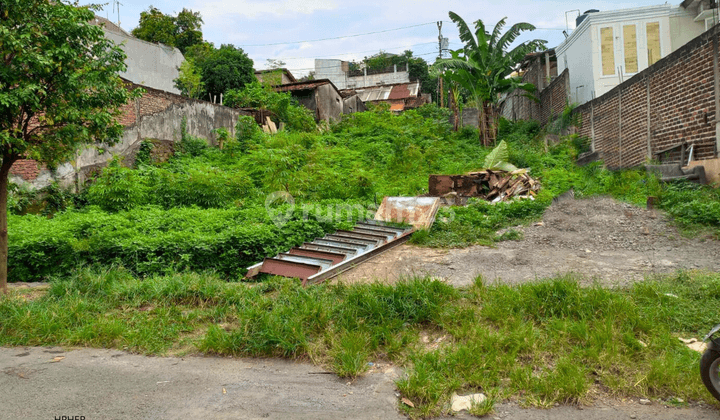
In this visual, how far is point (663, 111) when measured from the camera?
33.6ft

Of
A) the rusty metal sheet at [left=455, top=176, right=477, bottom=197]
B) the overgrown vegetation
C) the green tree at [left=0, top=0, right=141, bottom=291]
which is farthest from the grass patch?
the rusty metal sheet at [left=455, top=176, right=477, bottom=197]

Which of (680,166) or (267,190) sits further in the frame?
(267,190)

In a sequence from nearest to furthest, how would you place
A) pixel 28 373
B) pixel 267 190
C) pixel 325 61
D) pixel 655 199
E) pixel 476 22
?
1. pixel 28 373
2. pixel 655 199
3. pixel 267 190
4. pixel 476 22
5. pixel 325 61

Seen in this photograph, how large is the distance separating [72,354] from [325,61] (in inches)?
1618

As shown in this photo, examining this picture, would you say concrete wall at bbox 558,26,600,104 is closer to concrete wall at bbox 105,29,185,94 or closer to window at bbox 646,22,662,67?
window at bbox 646,22,662,67

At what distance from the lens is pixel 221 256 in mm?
6734

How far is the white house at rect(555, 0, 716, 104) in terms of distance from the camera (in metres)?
15.5

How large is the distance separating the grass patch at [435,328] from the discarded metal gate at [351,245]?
84cm

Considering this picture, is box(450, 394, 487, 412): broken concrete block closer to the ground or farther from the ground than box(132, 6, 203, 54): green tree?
closer to the ground

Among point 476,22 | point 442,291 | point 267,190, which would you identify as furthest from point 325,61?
point 442,291

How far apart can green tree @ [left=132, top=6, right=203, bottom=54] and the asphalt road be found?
88.1 feet

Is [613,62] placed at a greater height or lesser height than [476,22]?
lesser

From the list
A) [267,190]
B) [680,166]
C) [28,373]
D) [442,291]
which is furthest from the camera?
[267,190]

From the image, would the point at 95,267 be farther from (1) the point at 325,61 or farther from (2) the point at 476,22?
(1) the point at 325,61
